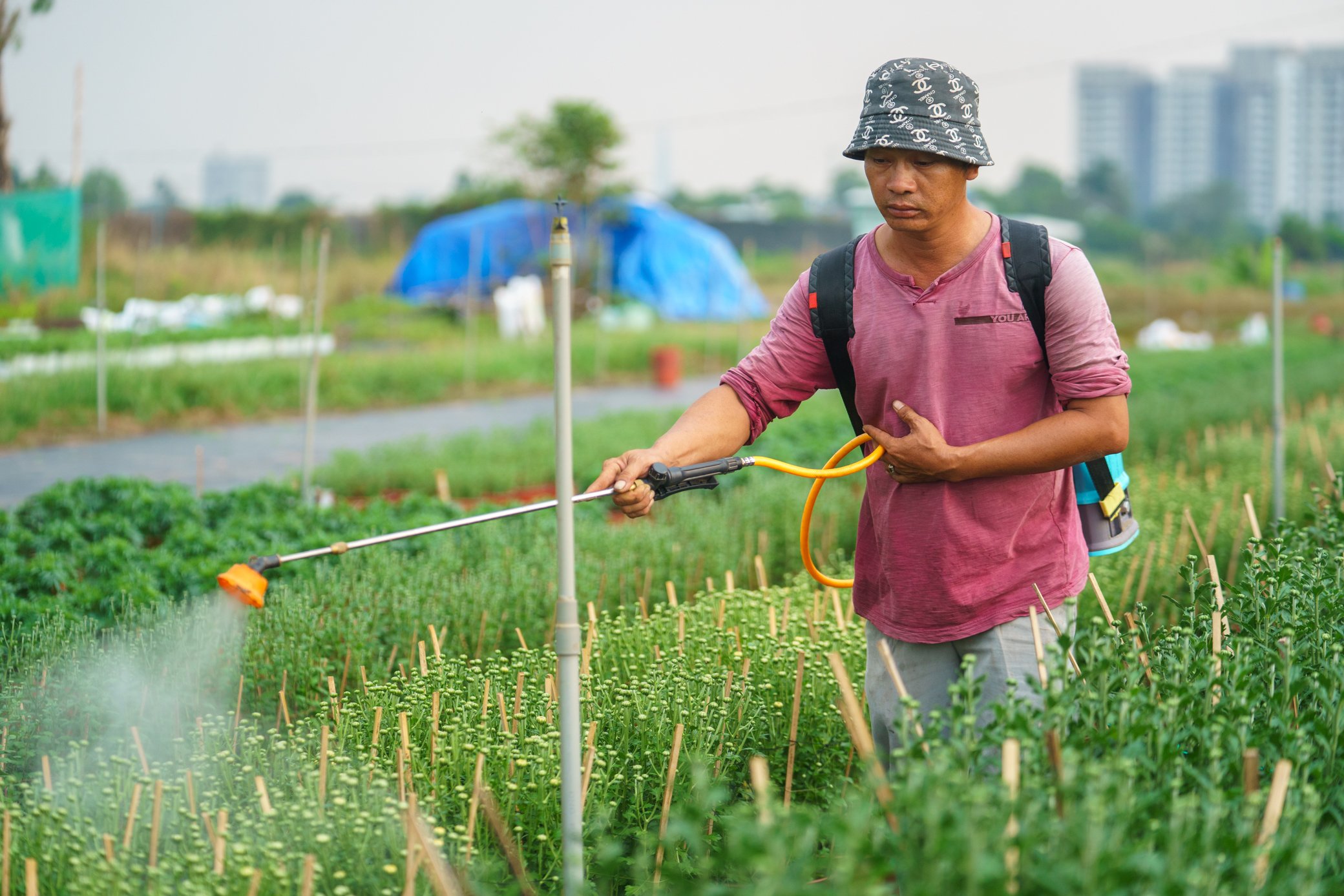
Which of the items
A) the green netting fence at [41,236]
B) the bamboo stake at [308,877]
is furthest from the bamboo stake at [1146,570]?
the green netting fence at [41,236]

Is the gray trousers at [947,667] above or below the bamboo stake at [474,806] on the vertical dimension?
above

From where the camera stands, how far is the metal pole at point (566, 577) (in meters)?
1.91

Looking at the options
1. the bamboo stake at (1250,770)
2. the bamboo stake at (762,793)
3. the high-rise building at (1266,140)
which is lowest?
the bamboo stake at (1250,770)

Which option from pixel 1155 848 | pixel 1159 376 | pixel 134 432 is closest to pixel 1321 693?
pixel 1155 848

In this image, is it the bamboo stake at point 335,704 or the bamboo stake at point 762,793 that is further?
the bamboo stake at point 335,704

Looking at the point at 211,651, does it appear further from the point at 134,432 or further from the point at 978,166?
the point at 134,432

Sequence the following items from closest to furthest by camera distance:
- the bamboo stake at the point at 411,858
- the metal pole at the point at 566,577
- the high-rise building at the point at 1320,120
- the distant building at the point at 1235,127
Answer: the metal pole at the point at 566,577
the bamboo stake at the point at 411,858
the high-rise building at the point at 1320,120
the distant building at the point at 1235,127

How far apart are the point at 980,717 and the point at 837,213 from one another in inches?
1600

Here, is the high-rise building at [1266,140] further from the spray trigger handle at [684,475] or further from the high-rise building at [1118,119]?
the spray trigger handle at [684,475]

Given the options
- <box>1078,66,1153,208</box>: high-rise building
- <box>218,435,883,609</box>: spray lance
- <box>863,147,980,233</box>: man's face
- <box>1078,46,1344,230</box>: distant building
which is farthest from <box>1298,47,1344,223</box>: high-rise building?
<box>218,435,883,609</box>: spray lance

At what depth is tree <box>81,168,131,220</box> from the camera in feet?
76.6

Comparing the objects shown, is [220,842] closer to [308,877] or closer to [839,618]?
[308,877]

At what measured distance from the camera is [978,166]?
2354 millimetres

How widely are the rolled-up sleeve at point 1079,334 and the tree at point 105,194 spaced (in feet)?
67.5
